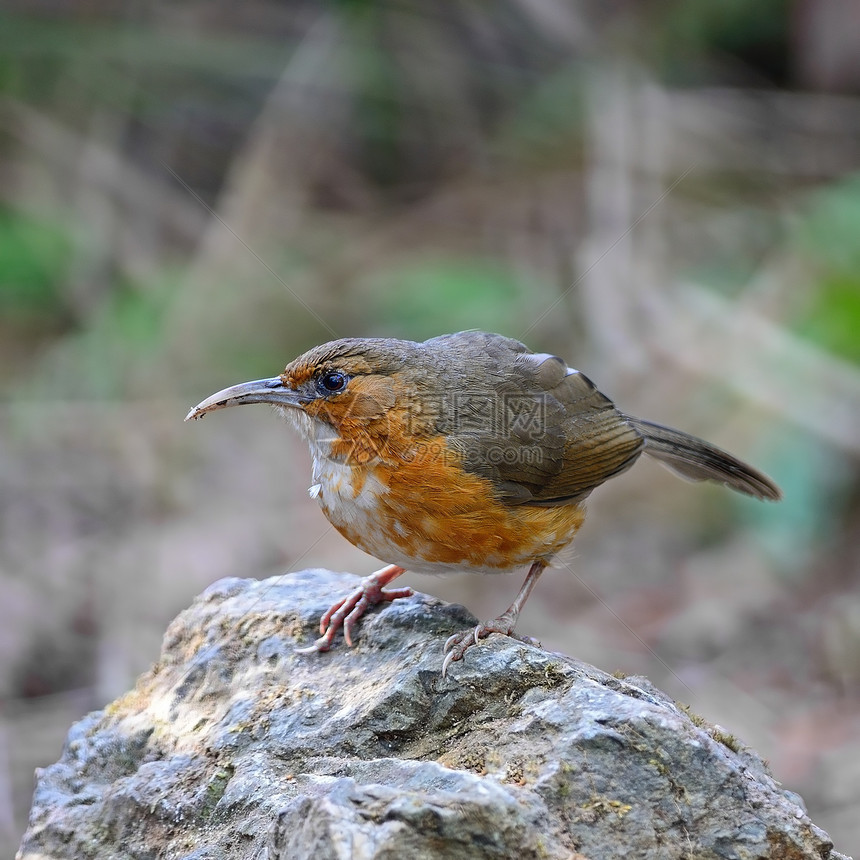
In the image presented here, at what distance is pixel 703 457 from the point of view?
4.61 m

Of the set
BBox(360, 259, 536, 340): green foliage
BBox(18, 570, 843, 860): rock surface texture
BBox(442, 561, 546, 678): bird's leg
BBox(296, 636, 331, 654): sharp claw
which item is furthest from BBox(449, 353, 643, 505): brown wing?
BBox(360, 259, 536, 340): green foliage

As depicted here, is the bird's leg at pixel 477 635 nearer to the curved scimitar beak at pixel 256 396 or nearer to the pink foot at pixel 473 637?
the pink foot at pixel 473 637

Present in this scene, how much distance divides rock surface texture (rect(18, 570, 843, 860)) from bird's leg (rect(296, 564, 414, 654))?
4cm

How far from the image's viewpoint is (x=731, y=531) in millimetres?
7344

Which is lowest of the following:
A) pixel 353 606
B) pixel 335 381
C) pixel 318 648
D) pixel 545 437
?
pixel 318 648

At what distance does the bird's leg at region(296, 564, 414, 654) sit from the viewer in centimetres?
349

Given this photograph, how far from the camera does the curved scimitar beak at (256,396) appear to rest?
12.7 ft

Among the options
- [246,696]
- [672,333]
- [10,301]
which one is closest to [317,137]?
[10,301]

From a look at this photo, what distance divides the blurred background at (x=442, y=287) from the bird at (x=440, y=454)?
39 cm

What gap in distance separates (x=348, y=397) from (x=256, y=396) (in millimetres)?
361

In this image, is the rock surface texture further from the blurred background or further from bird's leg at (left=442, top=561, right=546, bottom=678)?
the blurred background

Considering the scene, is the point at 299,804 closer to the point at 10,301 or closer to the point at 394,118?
the point at 10,301

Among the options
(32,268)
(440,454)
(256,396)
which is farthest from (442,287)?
(440,454)

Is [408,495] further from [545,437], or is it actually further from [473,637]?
[545,437]
